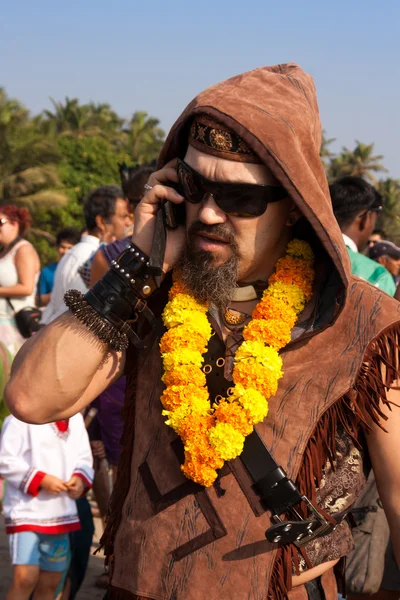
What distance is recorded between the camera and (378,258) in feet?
29.1

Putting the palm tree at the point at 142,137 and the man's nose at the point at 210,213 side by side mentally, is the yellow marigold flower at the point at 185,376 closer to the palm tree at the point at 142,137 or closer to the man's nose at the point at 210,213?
the man's nose at the point at 210,213

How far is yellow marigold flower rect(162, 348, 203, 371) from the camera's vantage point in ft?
8.08

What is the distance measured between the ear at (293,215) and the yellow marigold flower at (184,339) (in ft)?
1.47

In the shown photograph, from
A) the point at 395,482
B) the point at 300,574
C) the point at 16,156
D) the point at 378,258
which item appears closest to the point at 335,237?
the point at 395,482

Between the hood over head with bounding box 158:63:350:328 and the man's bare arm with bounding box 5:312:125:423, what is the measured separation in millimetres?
717

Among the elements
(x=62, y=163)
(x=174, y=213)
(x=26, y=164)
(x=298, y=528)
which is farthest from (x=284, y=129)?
(x=62, y=163)

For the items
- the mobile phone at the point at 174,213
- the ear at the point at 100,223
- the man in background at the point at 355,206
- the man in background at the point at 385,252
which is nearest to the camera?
the mobile phone at the point at 174,213

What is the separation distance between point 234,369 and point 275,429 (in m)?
0.22

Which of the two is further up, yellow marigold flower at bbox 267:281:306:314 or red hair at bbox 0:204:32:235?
yellow marigold flower at bbox 267:281:306:314

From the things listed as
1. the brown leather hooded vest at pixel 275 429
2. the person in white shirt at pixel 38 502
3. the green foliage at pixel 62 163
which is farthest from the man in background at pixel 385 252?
the green foliage at pixel 62 163

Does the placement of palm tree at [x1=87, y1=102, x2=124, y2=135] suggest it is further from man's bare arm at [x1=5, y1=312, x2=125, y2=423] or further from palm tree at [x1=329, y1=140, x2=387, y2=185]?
man's bare arm at [x1=5, y1=312, x2=125, y2=423]

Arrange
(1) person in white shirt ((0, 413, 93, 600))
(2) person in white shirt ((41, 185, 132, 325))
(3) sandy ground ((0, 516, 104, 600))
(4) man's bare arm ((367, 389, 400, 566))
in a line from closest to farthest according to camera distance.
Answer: (4) man's bare arm ((367, 389, 400, 566)) < (1) person in white shirt ((0, 413, 93, 600)) < (3) sandy ground ((0, 516, 104, 600)) < (2) person in white shirt ((41, 185, 132, 325))

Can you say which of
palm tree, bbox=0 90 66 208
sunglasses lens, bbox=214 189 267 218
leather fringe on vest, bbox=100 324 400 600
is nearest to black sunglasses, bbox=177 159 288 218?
sunglasses lens, bbox=214 189 267 218

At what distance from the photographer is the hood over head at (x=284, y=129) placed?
2.32 meters
